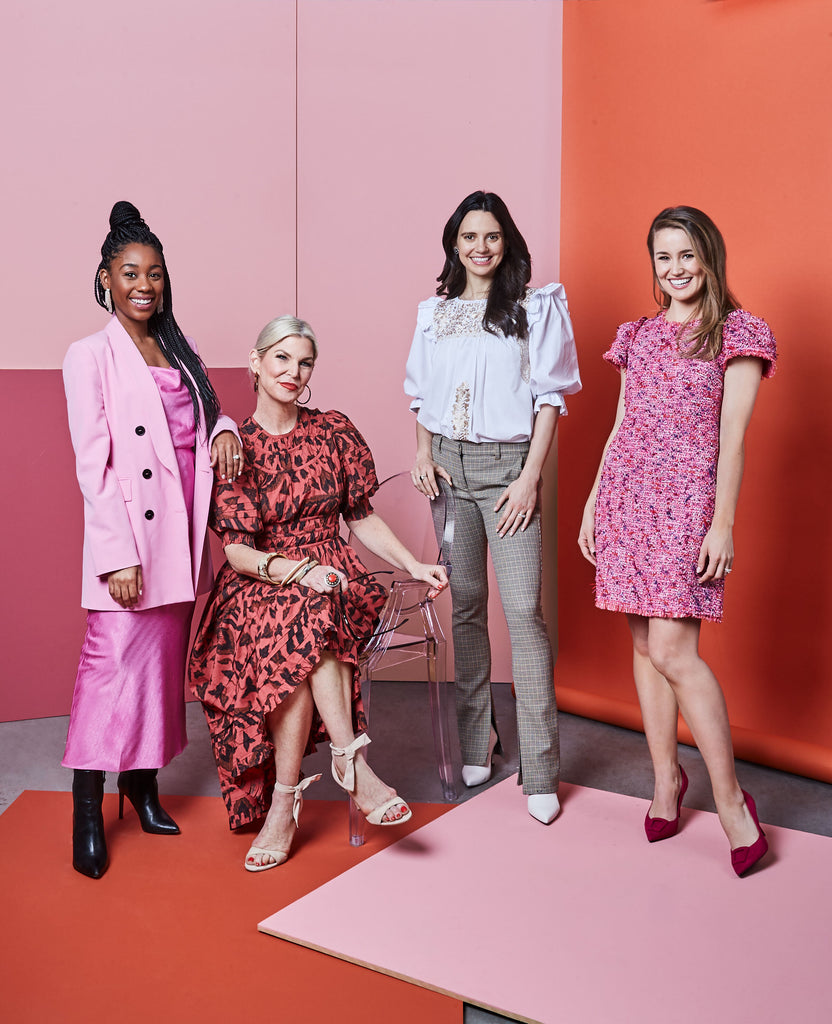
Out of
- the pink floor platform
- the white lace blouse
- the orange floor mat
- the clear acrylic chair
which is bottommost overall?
the orange floor mat

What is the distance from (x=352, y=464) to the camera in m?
2.58

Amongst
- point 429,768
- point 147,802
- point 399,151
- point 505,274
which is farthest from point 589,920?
point 399,151

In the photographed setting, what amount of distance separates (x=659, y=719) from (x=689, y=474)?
634 mm

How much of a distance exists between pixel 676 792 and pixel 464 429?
109 cm

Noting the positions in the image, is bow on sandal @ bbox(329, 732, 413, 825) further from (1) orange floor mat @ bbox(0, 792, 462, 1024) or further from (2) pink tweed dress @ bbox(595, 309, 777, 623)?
(2) pink tweed dress @ bbox(595, 309, 777, 623)

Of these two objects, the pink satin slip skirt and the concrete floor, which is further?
the concrete floor

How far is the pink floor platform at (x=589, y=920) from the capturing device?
1.85 meters

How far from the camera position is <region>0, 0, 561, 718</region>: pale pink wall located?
3.33 metres

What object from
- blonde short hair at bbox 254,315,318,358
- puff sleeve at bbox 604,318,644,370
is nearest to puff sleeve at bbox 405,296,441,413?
Result: blonde short hair at bbox 254,315,318,358

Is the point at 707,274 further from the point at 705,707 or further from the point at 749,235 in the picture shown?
the point at 705,707

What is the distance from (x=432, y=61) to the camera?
3588 mm

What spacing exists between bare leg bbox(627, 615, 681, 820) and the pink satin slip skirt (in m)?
1.18

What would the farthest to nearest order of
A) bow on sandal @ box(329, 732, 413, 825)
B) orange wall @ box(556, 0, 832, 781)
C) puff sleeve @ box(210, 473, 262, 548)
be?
1. orange wall @ box(556, 0, 832, 781)
2. puff sleeve @ box(210, 473, 262, 548)
3. bow on sandal @ box(329, 732, 413, 825)

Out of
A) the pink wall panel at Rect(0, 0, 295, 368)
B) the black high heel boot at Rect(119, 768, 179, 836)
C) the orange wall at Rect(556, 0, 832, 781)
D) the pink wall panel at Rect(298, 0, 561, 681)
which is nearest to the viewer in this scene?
the black high heel boot at Rect(119, 768, 179, 836)
